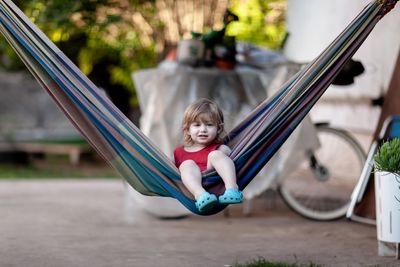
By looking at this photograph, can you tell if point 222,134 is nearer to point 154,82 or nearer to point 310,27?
point 154,82

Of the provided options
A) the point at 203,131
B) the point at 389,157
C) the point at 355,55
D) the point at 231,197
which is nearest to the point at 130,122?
the point at 203,131

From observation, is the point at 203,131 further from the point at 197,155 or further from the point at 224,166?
the point at 224,166

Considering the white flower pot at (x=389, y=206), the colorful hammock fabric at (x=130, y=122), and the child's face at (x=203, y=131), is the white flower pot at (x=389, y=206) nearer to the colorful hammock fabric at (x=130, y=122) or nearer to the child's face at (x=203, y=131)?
the colorful hammock fabric at (x=130, y=122)

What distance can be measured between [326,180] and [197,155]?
1843 mm

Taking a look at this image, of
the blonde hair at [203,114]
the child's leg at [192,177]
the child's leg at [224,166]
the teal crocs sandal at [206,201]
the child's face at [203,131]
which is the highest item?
the blonde hair at [203,114]

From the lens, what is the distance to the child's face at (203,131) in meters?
3.19

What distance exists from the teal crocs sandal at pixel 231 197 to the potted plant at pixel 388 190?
0.72 meters

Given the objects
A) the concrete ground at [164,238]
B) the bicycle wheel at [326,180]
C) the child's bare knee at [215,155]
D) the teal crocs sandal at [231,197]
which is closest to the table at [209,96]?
the bicycle wheel at [326,180]

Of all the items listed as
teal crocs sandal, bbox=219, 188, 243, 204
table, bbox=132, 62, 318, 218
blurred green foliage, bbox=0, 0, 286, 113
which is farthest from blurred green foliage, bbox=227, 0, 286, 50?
teal crocs sandal, bbox=219, 188, 243, 204

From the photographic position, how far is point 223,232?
4.30m

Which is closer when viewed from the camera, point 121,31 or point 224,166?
point 224,166

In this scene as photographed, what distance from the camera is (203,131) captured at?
3.19 meters

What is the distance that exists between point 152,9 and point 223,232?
281 centimetres

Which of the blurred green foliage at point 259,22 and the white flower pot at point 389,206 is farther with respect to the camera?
the blurred green foliage at point 259,22
